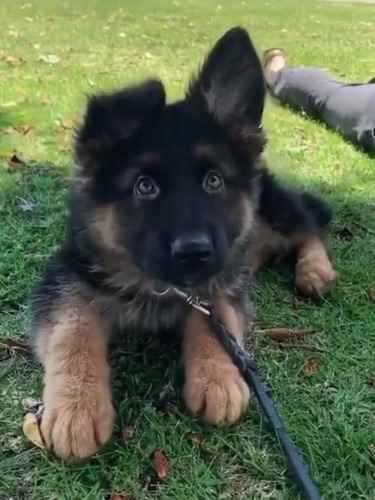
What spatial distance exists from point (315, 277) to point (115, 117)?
1.36 meters

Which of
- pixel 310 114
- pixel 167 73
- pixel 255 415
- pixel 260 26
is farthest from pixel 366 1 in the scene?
pixel 255 415

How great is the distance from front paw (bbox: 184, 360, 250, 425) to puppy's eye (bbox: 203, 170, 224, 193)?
0.63 m

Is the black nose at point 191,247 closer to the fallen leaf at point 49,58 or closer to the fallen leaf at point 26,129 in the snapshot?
the fallen leaf at point 26,129

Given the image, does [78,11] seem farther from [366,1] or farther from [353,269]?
[353,269]

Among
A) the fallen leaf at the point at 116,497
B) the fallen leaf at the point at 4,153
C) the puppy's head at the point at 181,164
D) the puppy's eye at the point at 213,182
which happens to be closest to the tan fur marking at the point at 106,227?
the puppy's head at the point at 181,164

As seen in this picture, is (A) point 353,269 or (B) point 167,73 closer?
(A) point 353,269

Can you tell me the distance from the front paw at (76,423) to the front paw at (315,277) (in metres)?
1.44

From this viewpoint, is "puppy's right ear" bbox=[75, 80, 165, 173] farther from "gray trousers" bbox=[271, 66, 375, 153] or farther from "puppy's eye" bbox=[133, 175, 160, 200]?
"gray trousers" bbox=[271, 66, 375, 153]

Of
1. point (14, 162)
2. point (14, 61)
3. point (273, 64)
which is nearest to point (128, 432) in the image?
point (14, 162)

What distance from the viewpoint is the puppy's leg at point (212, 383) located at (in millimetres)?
2555

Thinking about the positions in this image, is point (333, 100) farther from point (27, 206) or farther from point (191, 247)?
point (191, 247)

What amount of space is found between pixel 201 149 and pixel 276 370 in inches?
35.5

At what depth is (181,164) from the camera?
2709mm

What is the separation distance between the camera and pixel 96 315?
288 centimetres
